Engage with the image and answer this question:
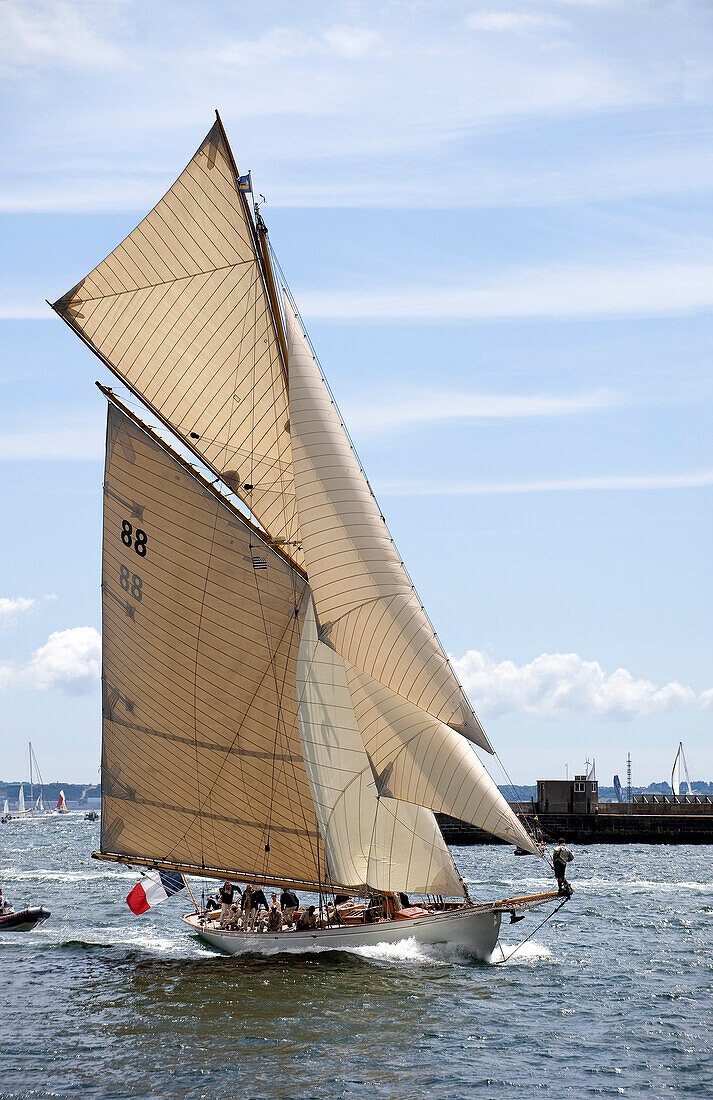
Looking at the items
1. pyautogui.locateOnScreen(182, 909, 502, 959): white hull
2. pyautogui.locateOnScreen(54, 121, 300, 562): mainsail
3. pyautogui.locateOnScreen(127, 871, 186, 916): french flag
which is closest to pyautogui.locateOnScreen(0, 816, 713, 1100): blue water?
pyautogui.locateOnScreen(182, 909, 502, 959): white hull

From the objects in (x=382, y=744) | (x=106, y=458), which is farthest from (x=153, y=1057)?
(x=106, y=458)

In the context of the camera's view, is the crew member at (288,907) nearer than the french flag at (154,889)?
Yes

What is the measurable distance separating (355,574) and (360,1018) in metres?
10.7

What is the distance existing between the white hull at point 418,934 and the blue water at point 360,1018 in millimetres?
394

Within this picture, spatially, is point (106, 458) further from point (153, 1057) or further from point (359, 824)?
point (153, 1057)

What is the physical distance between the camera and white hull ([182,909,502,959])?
109 ft

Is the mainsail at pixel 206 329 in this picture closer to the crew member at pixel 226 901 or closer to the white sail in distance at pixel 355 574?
the white sail in distance at pixel 355 574

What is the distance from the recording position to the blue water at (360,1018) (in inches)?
931

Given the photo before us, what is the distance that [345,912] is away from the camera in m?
36.2

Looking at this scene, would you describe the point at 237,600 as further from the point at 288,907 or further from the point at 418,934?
the point at 418,934

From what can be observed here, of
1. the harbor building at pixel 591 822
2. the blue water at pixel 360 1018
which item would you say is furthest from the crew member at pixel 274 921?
the harbor building at pixel 591 822

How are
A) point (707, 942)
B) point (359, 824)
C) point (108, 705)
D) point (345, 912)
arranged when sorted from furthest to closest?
point (707, 942) → point (108, 705) → point (345, 912) → point (359, 824)

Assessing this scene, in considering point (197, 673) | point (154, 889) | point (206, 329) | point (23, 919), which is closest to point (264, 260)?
point (206, 329)

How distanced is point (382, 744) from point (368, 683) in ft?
5.50
